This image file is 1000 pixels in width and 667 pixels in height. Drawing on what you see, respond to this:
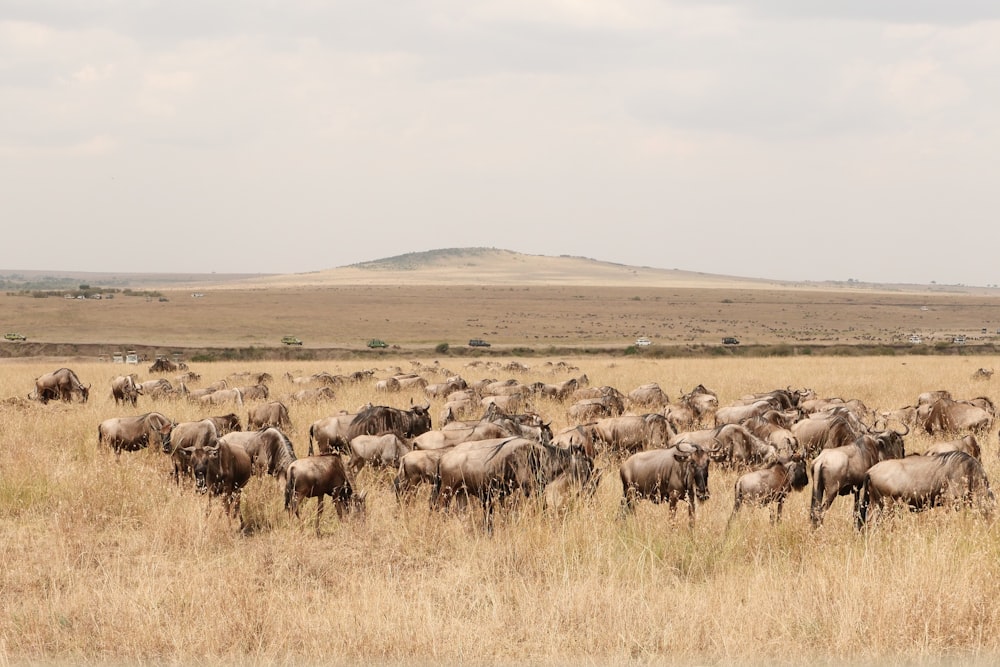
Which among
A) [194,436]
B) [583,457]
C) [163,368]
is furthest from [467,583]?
[163,368]

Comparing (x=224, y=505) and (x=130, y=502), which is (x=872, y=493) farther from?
(x=130, y=502)

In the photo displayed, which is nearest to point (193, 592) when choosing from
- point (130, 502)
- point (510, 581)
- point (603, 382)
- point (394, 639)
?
point (394, 639)

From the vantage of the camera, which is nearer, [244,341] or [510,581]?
[510,581]

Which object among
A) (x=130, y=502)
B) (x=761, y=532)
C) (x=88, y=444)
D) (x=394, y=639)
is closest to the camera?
(x=394, y=639)

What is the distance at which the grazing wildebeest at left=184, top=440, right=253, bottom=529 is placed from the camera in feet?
30.5

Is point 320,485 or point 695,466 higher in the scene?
point 695,466

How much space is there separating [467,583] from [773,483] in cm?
463

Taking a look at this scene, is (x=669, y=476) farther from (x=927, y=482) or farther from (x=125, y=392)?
(x=125, y=392)

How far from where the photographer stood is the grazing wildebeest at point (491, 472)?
29.5ft

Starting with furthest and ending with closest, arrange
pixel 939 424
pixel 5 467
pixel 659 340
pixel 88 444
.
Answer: pixel 659 340
pixel 939 424
pixel 88 444
pixel 5 467

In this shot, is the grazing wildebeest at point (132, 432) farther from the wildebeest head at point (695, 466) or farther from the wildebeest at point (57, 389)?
the wildebeest at point (57, 389)

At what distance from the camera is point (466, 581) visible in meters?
7.13

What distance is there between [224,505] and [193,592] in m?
2.73

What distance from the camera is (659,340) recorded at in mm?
77688
